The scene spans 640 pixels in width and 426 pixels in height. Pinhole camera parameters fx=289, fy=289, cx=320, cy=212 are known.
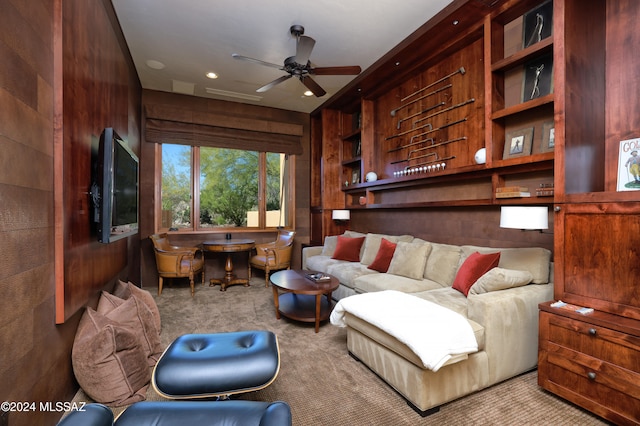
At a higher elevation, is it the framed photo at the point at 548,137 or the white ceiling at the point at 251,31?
the white ceiling at the point at 251,31

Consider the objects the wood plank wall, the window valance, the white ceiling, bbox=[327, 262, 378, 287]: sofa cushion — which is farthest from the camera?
the window valance

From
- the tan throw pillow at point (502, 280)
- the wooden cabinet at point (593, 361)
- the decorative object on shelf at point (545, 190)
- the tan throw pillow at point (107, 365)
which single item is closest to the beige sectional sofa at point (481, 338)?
the tan throw pillow at point (502, 280)

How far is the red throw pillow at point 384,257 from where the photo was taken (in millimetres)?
3596

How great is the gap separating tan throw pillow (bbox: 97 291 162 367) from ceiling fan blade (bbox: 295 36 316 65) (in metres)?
2.74

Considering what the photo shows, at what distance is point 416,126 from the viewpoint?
381cm

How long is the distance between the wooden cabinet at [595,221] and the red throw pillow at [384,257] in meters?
1.78

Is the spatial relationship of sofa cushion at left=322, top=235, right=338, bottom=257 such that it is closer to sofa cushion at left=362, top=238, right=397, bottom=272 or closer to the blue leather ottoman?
sofa cushion at left=362, top=238, right=397, bottom=272

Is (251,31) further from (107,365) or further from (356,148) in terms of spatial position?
(107,365)

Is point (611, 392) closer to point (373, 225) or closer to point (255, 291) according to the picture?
point (373, 225)

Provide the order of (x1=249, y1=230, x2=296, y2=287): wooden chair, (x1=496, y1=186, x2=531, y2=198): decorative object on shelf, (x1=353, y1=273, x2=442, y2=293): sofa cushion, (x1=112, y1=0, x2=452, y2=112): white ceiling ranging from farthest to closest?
(x1=249, y1=230, x2=296, y2=287): wooden chair → (x1=353, y1=273, x2=442, y2=293): sofa cushion → (x1=112, y1=0, x2=452, y2=112): white ceiling → (x1=496, y1=186, x2=531, y2=198): decorative object on shelf

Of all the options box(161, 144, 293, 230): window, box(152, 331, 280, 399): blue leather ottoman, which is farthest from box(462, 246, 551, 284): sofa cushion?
box(161, 144, 293, 230): window

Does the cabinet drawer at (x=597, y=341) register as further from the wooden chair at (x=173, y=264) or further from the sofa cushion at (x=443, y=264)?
the wooden chair at (x=173, y=264)

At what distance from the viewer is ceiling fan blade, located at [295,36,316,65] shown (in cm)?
275

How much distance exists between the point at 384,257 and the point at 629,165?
2.29 m
